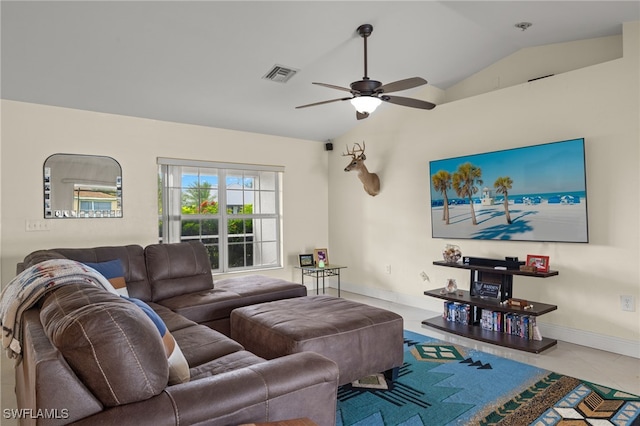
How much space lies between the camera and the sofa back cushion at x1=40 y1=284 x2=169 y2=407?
118 cm

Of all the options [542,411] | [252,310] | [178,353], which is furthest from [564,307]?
[178,353]

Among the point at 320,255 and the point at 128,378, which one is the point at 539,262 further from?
→ the point at 128,378

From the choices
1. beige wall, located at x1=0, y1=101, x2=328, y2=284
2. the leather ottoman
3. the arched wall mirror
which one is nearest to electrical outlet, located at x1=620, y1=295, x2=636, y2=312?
the leather ottoman

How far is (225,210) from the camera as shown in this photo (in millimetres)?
5422

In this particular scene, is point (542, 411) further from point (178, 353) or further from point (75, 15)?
point (75, 15)

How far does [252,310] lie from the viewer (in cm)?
294

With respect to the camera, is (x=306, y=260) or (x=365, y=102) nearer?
(x=365, y=102)

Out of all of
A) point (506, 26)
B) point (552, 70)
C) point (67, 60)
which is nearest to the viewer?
point (67, 60)

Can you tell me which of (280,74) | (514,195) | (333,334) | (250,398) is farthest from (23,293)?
(514,195)

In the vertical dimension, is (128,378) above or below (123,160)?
Answer: below

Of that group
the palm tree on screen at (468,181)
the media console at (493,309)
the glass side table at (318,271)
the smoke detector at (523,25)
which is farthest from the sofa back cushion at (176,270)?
the smoke detector at (523,25)

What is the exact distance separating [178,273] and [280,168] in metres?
2.51

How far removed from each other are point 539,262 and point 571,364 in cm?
93

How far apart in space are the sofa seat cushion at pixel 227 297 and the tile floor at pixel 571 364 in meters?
1.19
